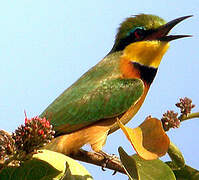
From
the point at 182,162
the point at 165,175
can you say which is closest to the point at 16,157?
the point at 165,175

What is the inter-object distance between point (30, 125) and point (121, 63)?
2129 millimetres

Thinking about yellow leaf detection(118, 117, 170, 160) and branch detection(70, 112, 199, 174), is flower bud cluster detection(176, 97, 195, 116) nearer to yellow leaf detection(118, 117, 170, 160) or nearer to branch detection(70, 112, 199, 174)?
branch detection(70, 112, 199, 174)

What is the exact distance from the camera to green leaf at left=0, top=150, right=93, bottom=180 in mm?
1751

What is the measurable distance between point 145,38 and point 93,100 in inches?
32.2

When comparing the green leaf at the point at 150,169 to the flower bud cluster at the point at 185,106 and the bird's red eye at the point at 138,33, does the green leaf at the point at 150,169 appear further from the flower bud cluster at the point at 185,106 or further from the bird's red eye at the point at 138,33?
the bird's red eye at the point at 138,33

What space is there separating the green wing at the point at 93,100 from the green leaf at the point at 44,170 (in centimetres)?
150

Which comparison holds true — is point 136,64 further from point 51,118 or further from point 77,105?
point 51,118

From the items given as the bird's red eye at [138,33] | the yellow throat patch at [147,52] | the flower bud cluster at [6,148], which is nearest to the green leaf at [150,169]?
the flower bud cluster at [6,148]

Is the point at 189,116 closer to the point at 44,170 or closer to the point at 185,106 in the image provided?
the point at 185,106

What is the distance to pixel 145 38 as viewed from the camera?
12.8 feet

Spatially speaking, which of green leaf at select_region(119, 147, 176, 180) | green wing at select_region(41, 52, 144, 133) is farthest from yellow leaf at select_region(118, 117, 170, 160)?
green wing at select_region(41, 52, 144, 133)

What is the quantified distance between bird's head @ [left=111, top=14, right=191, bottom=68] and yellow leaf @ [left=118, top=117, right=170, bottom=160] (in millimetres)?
1880

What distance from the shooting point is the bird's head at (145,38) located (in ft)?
12.5

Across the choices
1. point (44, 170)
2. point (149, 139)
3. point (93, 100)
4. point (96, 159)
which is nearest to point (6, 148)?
point (44, 170)
